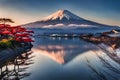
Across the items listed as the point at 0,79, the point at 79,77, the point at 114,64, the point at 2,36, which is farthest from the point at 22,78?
the point at 2,36

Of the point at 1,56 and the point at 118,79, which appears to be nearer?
the point at 118,79

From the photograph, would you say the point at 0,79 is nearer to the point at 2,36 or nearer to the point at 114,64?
the point at 114,64

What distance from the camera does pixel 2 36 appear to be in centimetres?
5859

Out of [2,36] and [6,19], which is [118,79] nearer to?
[6,19]

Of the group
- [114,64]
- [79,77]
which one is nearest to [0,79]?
[79,77]

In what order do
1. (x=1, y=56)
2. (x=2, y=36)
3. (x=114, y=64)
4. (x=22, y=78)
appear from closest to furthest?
Result: (x=22, y=78)
(x=114, y=64)
(x=1, y=56)
(x=2, y=36)

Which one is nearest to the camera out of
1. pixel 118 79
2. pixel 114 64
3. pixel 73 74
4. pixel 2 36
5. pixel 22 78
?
pixel 118 79

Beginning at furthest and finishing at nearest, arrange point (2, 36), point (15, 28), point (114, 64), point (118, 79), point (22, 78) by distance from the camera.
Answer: point (2, 36), point (15, 28), point (114, 64), point (22, 78), point (118, 79)

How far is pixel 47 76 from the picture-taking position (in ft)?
74.3

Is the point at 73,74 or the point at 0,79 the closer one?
the point at 0,79

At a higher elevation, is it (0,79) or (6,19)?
(6,19)

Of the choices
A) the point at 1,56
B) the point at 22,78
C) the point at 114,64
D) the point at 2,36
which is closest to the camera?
the point at 22,78

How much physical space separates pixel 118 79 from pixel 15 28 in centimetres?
3372

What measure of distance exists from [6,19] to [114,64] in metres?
29.2
